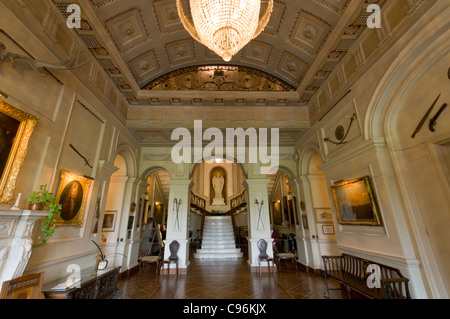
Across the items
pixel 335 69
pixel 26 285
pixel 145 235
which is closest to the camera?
pixel 26 285

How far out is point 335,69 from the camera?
4586 mm

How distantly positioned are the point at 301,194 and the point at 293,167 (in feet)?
3.34

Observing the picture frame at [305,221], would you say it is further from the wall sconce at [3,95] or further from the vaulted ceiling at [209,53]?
the wall sconce at [3,95]

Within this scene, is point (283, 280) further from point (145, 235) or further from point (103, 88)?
point (103, 88)

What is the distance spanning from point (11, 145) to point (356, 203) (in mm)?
Answer: 5659

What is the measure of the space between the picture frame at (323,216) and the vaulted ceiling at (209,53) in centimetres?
287

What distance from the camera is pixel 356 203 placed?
3865 mm

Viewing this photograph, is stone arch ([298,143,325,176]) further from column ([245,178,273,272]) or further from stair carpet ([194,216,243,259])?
stair carpet ([194,216,243,259])

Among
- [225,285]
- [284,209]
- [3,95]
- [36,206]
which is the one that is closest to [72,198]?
[36,206]

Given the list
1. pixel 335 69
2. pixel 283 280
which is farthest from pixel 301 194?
pixel 335 69

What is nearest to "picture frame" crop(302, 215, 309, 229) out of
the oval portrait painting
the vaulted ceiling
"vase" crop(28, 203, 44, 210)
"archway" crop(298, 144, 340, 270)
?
"archway" crop(298, 144, 340, 270)

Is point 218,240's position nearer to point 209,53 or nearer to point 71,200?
point 71,200

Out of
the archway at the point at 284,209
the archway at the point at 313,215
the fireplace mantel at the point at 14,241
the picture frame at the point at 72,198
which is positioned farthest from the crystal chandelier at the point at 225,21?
the archway at the point at 284,209

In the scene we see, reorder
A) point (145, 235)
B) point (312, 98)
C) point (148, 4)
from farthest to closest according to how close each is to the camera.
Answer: point (145, 235) → point (312, 98) → point (148, 4)
